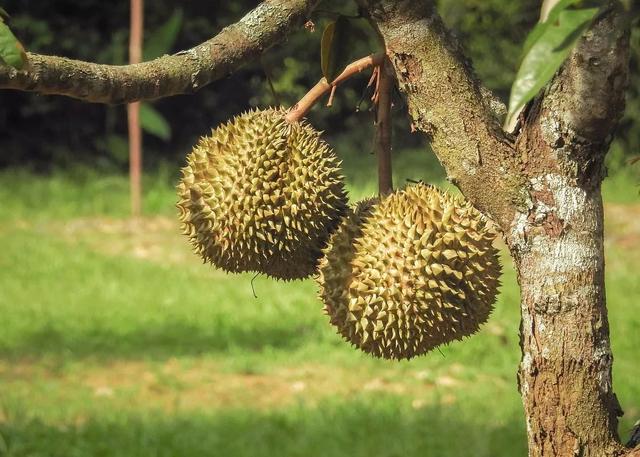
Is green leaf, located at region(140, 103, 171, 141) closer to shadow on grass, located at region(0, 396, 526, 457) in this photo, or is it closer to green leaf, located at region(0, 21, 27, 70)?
shadow on grass, located at region(0, 396, 526, 457)

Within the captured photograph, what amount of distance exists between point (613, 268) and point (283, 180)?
5552 mm

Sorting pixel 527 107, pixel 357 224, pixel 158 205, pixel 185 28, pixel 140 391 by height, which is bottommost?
pixel 140 391

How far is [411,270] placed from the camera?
1.45m

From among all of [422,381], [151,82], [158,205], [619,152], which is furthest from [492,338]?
[151,82]

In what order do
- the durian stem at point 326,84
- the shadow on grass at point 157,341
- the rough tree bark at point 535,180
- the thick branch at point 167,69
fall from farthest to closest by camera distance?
the shadow on grass at point 157,341, the durian stem at point 326,84, the rough tree bark at point 535,180, the thick branch at point 167,69

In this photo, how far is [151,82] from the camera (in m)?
1.21

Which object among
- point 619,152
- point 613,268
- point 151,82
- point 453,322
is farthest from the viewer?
point 619,152

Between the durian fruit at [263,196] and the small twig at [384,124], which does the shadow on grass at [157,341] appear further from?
the small twig at [384,124]

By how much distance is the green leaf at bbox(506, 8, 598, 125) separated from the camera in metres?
0.73

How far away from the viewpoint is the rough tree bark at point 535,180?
125 centimetres

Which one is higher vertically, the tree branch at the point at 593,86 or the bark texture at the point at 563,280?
the tree branch at the point at 593,86

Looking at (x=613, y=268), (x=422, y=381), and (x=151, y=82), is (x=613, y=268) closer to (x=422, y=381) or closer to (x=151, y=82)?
(x=422, y=381)

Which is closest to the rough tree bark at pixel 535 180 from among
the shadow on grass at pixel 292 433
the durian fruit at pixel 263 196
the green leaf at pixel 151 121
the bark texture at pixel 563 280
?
the bark texture at pixel 563 280

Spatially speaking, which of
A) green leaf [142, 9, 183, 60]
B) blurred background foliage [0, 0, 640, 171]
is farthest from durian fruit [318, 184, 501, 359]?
blurred background foliage [0, 0, 640, 171]
